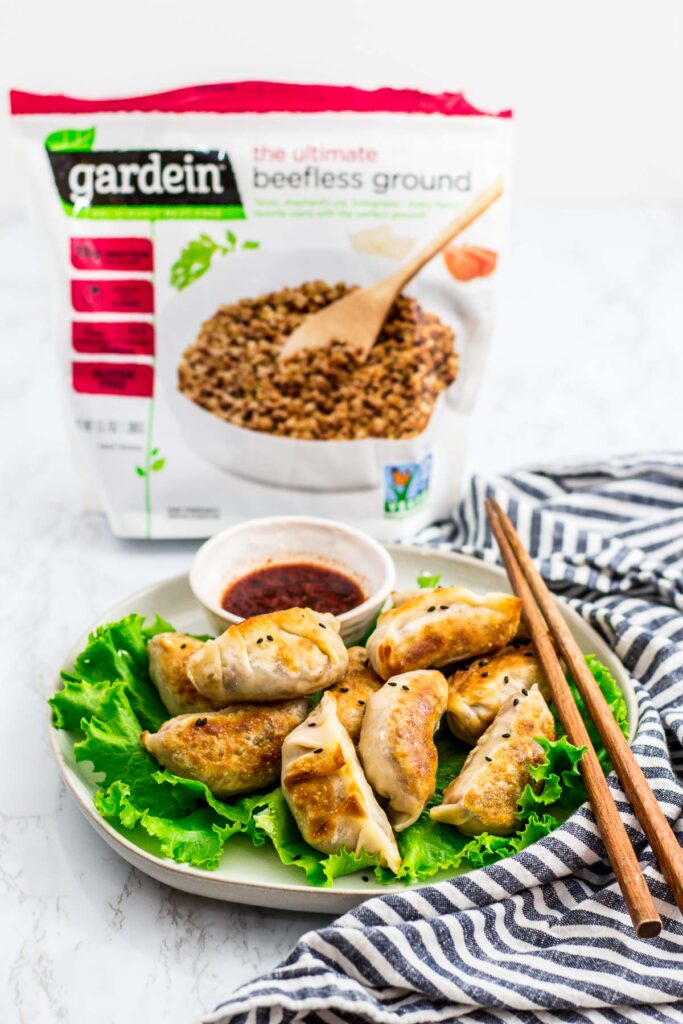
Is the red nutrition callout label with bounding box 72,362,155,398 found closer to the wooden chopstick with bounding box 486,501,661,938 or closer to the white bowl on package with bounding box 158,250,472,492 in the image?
the white bowl on package with bounding box 158,250,472,492

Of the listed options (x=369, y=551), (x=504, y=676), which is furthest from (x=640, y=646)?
(x=369, y=551)

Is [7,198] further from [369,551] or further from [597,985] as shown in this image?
[597,985]

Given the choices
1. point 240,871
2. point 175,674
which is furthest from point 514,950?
point 175,674

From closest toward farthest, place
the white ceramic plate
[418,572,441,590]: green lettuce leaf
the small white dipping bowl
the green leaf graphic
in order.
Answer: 1. the white ceramic plate
2. the small white dipping bowl
3. [418,572,441,590]: green lettuce leaf
4. the green leaf graphic

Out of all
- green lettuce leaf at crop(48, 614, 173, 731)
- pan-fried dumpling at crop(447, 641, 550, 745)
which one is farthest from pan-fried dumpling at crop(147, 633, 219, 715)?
pan-fried dumpling at crop(447, 641, 550, 745)

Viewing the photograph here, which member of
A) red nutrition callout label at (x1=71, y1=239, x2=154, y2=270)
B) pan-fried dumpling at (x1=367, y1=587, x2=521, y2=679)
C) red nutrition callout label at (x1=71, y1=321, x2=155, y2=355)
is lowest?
pan-fried dumpling at (x1=367, y1=587, x2=521, y2=679)

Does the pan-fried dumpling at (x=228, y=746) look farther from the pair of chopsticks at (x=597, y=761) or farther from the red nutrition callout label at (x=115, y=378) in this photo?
the red nutrition callout label at (x=115, y=378)
